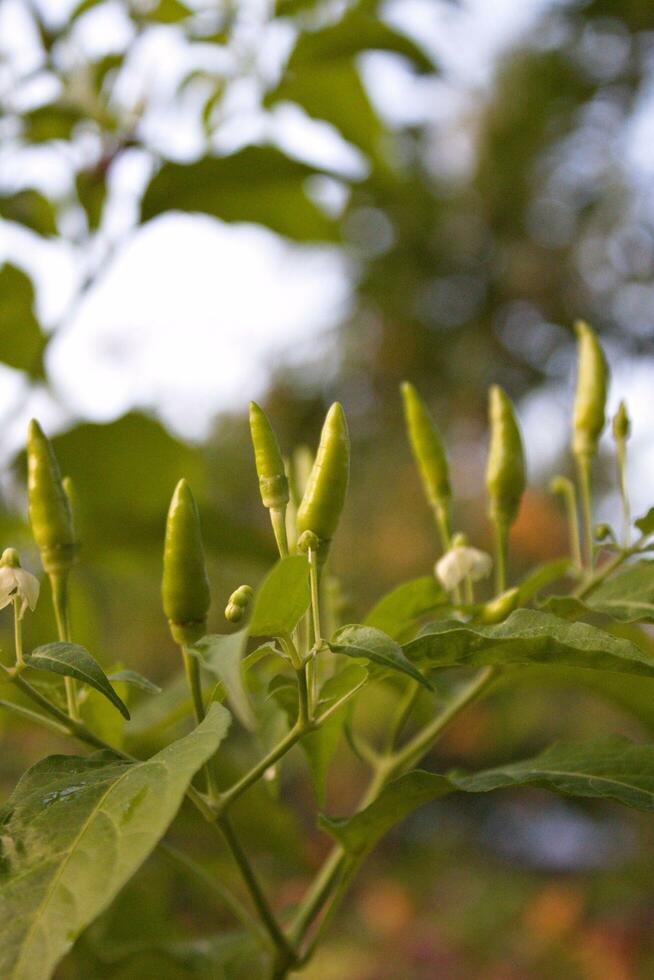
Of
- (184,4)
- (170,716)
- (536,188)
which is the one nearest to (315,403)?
(536,188)

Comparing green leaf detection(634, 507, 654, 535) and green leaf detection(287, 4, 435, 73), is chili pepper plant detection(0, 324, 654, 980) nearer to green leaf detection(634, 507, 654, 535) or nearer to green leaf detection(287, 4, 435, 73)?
green leaf detection(634, 507, 654, 535)

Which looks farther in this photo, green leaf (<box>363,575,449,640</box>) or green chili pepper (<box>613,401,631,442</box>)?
green chili pepper (<box>613,401,631,442</box>)

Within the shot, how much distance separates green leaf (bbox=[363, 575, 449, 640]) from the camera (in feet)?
1.22

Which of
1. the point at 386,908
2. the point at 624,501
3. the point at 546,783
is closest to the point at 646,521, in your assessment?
the point at 624,501

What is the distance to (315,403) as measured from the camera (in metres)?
4.35

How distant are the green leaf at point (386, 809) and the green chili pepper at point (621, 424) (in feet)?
0.71

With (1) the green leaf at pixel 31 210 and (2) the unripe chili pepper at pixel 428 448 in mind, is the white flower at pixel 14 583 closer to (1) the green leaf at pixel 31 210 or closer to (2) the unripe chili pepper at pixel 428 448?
(2) the unripe chili pepper at pixel 428 448

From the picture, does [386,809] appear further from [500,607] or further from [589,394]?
[589,394]

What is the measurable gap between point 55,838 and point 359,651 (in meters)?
0.10

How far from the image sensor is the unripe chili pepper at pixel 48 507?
1.15 feet

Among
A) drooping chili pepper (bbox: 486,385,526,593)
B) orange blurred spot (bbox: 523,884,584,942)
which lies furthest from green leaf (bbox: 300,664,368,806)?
orange blurred spot (bbox: 523,884,584,942)

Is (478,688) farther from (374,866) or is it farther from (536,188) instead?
(536,188)

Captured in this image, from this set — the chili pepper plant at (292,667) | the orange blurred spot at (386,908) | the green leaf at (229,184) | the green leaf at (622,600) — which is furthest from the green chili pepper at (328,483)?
the orange blurred spot at (386,908)

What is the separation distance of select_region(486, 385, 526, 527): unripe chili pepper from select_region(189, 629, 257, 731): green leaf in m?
0.23
